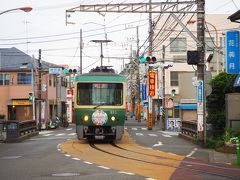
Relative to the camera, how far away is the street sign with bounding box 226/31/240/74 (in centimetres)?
2134

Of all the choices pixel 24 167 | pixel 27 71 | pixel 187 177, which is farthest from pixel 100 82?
pixel 27 71

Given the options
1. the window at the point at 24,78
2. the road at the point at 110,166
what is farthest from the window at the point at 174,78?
the road at the point at 110,166

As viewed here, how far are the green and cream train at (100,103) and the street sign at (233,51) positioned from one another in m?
5.36

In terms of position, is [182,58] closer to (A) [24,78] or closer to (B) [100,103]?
(A) [24,78]

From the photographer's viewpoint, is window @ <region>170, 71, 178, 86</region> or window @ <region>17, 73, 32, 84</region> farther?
window @ <region>170, 71, 178, 86</region>

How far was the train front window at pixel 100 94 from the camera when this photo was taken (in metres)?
24.1

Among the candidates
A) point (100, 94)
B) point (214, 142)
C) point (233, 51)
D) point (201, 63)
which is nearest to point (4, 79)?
point (100, 94)

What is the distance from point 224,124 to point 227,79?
2.34 m

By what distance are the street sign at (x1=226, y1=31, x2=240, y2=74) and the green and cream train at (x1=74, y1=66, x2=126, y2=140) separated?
5359mm

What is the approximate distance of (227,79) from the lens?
1033 inches

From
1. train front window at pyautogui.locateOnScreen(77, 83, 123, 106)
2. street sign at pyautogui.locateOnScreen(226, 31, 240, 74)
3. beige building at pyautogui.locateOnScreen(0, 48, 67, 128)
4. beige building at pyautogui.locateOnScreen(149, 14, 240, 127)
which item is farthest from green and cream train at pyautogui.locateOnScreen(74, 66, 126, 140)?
beige building at pyautogui.locateOnScreen(149, 14, 240, 127)

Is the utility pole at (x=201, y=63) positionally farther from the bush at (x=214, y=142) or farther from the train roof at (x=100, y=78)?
the train roof at (x=100, y=78)

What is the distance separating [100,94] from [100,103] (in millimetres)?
435

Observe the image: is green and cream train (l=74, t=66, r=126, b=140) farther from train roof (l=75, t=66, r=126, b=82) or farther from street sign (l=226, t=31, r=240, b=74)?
street sign (l=226, t=31, r=240, b=74)
